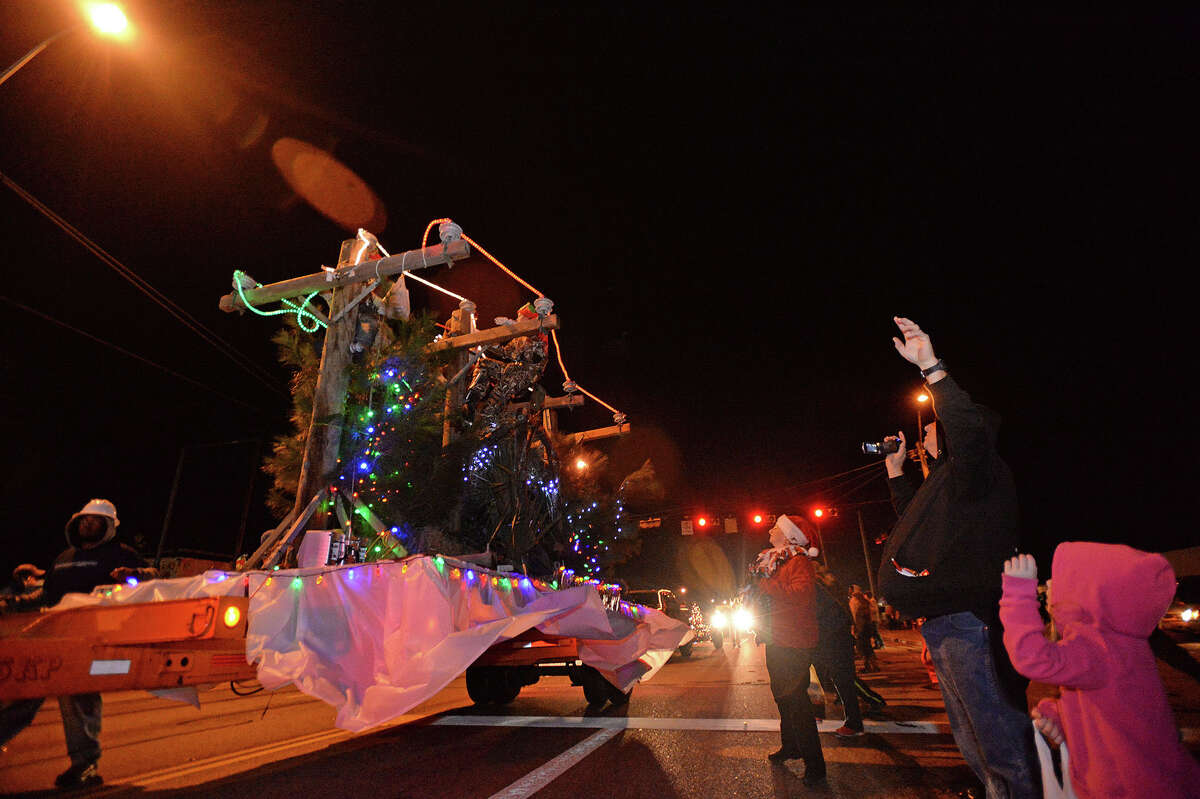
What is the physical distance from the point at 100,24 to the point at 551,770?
28.0 feet

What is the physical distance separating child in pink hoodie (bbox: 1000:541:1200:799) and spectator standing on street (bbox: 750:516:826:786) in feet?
6.09

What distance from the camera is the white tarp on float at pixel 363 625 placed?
3385 millimetres

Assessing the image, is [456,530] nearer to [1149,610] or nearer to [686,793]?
→ [686,793]

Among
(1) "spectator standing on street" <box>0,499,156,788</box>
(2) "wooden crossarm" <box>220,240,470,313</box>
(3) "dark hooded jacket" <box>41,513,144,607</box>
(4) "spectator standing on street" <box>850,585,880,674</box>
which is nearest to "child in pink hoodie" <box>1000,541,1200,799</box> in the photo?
(1) "spectator standing on street" <box>0,499,156,788</box>

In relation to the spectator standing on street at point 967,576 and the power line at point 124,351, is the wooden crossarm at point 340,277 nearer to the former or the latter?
the spectator standing on street at point 967,576

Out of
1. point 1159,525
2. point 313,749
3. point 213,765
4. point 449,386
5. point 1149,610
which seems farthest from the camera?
point 1159,525

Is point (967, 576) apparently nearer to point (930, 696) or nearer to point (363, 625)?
point (363, 625)

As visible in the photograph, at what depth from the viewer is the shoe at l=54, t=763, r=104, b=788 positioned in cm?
391

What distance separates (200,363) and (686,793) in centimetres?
1467

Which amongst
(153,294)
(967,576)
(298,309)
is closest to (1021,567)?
(967,576)

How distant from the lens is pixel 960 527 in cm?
239

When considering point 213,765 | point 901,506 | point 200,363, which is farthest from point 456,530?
point 200,363

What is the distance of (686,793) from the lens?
342cm

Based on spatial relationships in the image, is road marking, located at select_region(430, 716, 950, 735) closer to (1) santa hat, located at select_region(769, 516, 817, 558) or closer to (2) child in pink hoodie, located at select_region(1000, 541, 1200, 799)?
(1) santa hat, located at select_region(769, 516, 817, 558)
